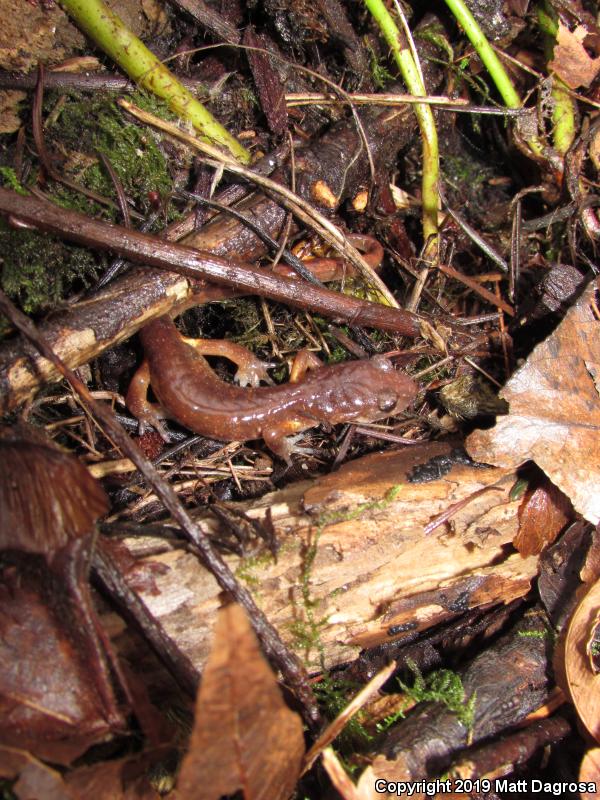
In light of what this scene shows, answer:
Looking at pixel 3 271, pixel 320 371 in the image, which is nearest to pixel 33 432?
pixel 3 271

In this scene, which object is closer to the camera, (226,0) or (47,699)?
(47,699)

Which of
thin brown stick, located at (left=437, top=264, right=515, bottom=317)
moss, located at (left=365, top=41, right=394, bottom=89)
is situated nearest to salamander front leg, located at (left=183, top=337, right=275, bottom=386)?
thin brown stick, located at (left=437, top=264, right=515, bottom=317)

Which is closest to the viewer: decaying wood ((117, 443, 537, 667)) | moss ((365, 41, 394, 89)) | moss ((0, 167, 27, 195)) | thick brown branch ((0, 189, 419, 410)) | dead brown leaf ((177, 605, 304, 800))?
dead brown leaf ((177, 605, 304, 800))

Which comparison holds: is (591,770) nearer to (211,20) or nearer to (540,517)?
(540,517)

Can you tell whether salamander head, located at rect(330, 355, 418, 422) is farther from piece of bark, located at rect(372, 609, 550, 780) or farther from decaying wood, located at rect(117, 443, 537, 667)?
piece of bark, located at rect(372, 609, 550, 780)

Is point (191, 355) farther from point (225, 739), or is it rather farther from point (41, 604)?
point (225, 739)

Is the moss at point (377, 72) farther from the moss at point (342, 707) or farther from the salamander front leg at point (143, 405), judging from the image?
the moss at point (342, 707)
